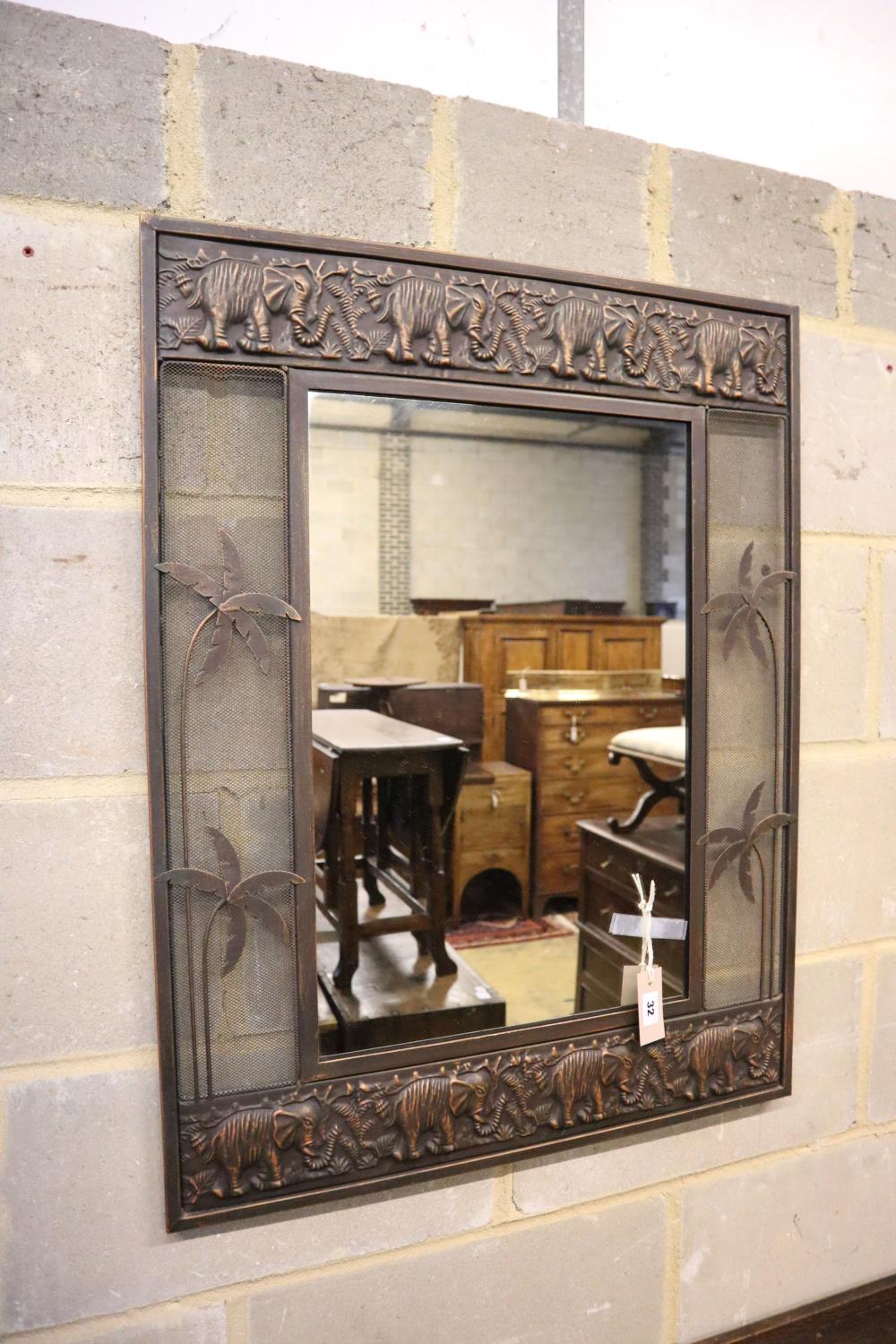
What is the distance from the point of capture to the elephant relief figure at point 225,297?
2.50 ft

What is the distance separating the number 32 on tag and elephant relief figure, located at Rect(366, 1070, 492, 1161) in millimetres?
181

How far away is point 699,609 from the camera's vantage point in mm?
957

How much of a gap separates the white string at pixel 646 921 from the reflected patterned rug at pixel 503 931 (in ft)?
0.27

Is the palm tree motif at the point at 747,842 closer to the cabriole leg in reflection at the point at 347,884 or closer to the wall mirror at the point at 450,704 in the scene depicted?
the wall mirror at the point at 450,704

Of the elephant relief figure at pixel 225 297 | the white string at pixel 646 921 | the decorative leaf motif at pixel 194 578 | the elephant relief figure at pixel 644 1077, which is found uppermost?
the elephant relief figure at pixel 225 297

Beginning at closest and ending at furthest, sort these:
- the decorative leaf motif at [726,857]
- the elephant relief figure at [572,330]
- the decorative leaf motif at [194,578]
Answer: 1. the decorative leaf motif at [194,578]
2. the elephant relief figure at [572,330]
3. the decorative leaf motif at [726,857]

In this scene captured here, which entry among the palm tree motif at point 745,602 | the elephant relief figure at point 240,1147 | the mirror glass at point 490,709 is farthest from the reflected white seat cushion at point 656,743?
the elephant relief figure at point 240,1147

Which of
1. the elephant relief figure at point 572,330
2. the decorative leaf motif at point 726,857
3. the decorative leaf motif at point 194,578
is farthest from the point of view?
the decorative leaf motif at point 726,857

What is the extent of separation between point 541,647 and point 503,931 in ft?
1.03

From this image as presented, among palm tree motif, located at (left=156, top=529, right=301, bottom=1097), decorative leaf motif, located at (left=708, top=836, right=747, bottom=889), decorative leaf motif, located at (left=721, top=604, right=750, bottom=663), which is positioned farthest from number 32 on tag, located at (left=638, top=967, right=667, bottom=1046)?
palm tree motif, located at (left=156, top=529, right=301, bottom=1097)

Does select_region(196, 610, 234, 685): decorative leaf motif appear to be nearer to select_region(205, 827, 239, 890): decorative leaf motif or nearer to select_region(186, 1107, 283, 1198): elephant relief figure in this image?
select_region(205, 827, 239, 890): decorative leaf motif

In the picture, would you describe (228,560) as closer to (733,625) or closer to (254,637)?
(254,637)

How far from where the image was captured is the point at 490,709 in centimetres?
92

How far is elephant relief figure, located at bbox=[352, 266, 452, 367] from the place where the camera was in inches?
32.1
